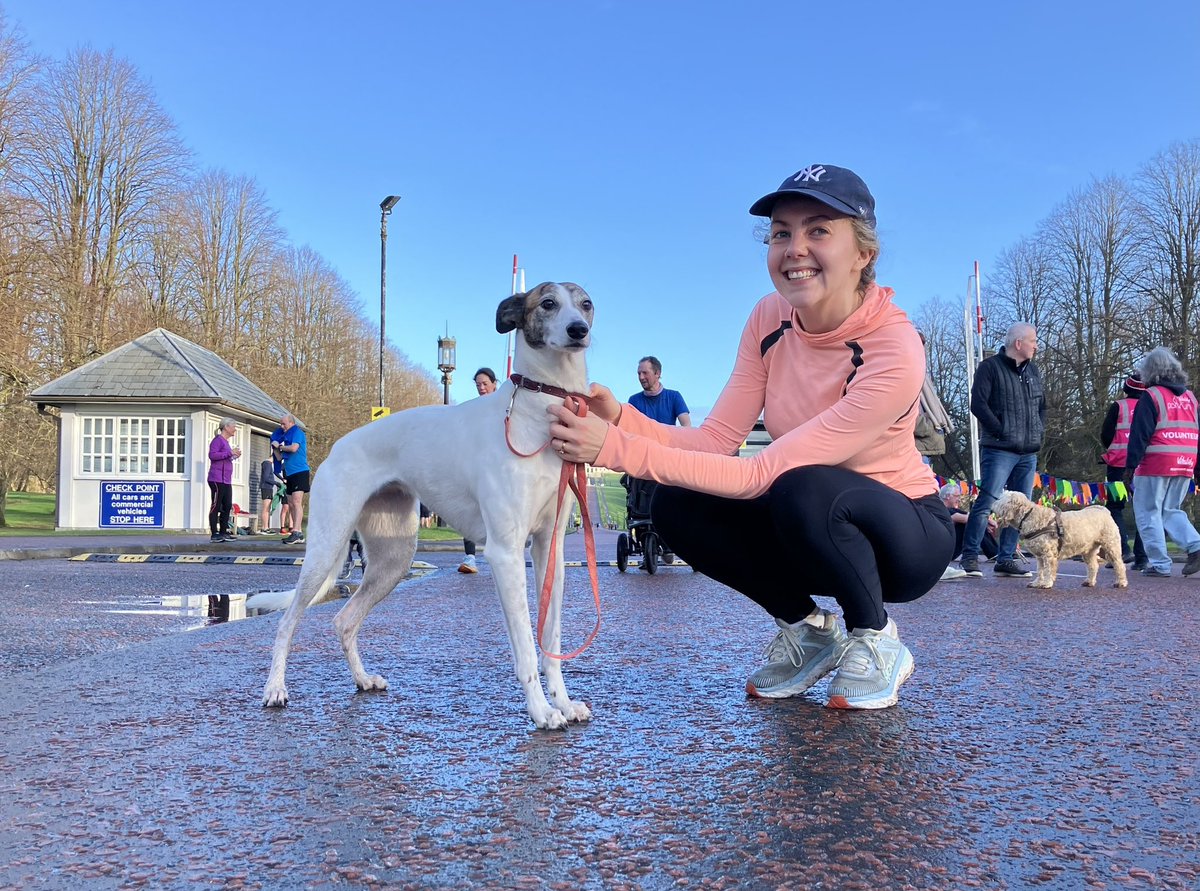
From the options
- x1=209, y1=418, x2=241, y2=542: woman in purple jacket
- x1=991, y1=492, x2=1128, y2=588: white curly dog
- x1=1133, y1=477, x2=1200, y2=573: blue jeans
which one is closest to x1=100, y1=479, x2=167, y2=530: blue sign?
x1=209, y1=418, x2=241, y2=542: woman in purple jacket

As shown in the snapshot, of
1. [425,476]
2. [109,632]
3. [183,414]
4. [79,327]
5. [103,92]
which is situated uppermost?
[103,92]

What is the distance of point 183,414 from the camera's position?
77.2 ft

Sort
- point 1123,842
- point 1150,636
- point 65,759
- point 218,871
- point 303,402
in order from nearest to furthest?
point 218,871
point 1123,842
point 65,759
point 1150,636
point 303,402

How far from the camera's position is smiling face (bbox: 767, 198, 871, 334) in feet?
10.6

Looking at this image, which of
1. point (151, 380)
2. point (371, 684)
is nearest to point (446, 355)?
point (151, 380)

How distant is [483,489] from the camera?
127 inches

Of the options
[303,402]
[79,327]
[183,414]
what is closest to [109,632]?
[183,414]

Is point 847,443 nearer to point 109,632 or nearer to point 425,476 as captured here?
point 425,476

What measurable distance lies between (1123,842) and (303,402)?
44.6m

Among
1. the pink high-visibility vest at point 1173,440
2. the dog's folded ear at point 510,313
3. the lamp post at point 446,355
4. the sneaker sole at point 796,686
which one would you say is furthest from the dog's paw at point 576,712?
the lamp post at point 446,355

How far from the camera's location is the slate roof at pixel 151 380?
75.9 ft

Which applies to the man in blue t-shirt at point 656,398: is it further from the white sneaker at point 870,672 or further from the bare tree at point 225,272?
the bare tree at point 225,272

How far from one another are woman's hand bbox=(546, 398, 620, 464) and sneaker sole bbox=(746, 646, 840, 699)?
110cm

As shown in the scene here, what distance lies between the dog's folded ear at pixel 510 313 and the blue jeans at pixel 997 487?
22.7 feet
